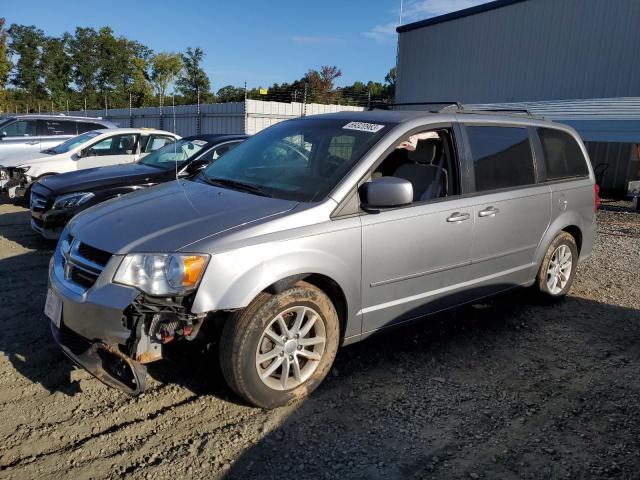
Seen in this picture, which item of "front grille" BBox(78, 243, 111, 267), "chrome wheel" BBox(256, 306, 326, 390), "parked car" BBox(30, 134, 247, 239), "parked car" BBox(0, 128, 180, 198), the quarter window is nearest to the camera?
"front grille" BBox(78, 243, 111, 267)

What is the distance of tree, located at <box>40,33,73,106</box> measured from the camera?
2289 inches

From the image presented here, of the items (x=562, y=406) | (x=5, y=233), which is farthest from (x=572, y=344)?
(x=5, y=233)

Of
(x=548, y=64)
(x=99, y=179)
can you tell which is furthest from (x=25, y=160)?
(x=548, y=64)

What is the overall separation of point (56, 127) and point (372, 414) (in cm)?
1227

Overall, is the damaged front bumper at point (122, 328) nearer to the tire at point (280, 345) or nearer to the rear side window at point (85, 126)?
the tire at point (280, 345)

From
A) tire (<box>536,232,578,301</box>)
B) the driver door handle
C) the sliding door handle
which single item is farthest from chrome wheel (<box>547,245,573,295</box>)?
the sliding door handle

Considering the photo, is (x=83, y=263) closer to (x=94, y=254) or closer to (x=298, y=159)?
(x=94, y=254)

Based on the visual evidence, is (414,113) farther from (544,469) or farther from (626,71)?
(626,71)

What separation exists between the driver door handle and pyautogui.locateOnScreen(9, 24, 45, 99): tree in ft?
207

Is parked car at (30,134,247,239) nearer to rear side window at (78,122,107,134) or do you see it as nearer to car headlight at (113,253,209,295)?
car headlight at (113,253,209,295)

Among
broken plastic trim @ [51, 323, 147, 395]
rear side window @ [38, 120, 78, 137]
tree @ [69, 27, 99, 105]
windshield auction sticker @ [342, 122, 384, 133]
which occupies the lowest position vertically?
broken plastic trim @ [51, 323, 147, 395]

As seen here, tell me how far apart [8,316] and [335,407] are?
9.99ft

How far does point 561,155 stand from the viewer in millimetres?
4906

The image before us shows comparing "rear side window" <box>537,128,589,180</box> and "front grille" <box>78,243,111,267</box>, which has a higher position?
"rear side window" <box>537,128,589,180</box>
